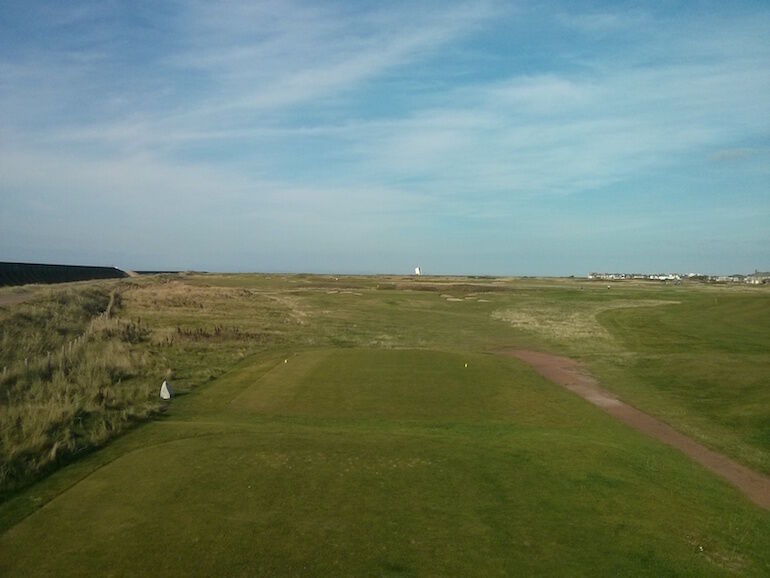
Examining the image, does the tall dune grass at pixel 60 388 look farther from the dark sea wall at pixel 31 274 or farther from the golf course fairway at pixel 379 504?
the dark sea wall at pixel 31 274

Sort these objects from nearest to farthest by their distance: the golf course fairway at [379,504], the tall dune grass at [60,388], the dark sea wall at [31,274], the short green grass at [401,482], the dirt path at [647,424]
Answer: the golf course fairway at [379,504], the short green grass at [401,482], the tall dune grass at [60,388], the dirt path at [647,424], the dark sea wall at [31,274]

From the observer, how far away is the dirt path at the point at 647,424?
12.3 metres

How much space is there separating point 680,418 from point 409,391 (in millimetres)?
8116

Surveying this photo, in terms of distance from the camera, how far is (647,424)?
16.8 metres

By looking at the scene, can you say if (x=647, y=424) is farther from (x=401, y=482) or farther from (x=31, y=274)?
(x=31, y=274)

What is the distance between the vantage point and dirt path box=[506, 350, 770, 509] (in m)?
12.3

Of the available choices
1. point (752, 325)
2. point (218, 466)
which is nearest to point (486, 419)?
point (218, 466)

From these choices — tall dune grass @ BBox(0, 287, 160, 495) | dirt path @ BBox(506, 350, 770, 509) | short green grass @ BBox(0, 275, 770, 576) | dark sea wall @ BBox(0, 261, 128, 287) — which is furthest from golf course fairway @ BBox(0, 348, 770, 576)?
dark sea wall @ BBox(0, 261, 128, 287)

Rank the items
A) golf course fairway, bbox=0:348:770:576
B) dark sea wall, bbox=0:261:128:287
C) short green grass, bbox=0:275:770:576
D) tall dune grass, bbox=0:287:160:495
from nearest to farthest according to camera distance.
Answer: golf course fairway, bbox=0:348:770:576 < short green grass, bbox=0:275:770:576 < tall dune grass, bbox=0:287:160:495 < dark sea wall, bbox=0:261:128:287

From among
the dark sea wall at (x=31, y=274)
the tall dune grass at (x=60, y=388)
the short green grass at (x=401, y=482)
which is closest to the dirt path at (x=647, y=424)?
the short green grass at (x=401, y=482)

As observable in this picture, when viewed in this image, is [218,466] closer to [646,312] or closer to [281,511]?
[281,511]

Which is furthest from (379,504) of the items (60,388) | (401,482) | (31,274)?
(31,274)

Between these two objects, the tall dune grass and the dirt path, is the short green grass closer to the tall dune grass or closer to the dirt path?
the dirt path

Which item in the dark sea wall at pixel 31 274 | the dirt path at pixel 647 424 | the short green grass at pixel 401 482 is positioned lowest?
the dirt path at pixel 647 424
